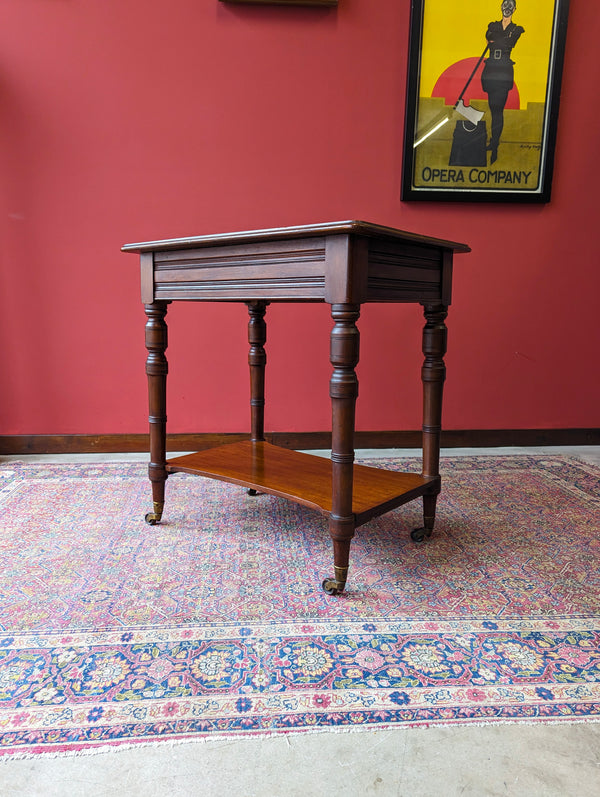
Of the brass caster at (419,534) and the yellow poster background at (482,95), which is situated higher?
the yellow poster background at (482,95)

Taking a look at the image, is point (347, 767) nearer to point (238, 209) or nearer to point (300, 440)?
point (300, 440)

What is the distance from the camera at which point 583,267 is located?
120 inches

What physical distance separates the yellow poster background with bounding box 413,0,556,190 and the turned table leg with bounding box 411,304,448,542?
4.74ft

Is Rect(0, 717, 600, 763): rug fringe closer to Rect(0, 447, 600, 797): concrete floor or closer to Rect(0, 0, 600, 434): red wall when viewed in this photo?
Rect(0, 447, 600, 797): concrete floor

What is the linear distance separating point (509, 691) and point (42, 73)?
3.23 meters

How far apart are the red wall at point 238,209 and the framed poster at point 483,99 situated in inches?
3.6

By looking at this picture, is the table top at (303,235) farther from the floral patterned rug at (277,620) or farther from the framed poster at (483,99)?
the framed poster at (483,99)

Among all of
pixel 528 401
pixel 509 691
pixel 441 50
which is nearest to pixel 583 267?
pixel 528 401

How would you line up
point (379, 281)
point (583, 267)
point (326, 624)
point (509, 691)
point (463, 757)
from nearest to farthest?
point (463, 757)
point (509, 691)
point (326, 624)
point (379, 281)
point (583, 267)

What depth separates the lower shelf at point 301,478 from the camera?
63.4 inches

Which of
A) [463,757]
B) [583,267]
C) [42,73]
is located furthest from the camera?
[583,267]

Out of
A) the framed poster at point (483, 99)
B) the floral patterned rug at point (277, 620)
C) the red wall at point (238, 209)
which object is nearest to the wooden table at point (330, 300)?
the floral patterned rug at point (277, 620)

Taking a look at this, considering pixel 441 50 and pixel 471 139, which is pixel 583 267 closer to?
pixel 471 139

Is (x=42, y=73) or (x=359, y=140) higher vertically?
(x=42, y=73)
